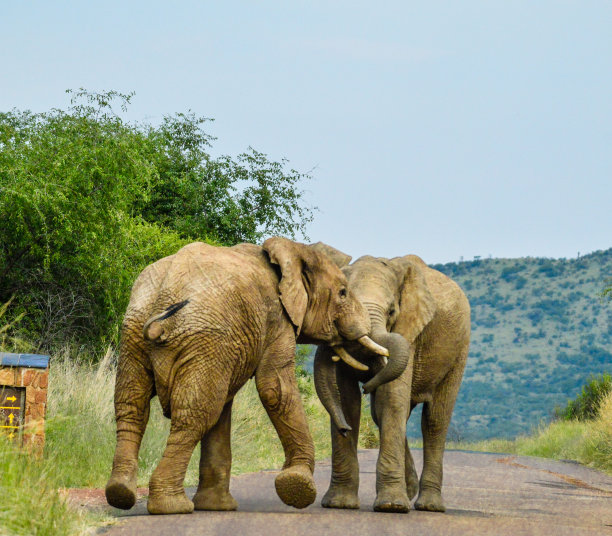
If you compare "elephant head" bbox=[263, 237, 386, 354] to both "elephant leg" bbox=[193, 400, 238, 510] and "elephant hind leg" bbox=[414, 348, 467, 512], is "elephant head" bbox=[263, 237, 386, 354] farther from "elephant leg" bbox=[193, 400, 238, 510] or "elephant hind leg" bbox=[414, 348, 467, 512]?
"elephant hind leg" bbox=[414, 348, 467, 512]

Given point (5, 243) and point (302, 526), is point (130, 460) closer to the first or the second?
point (302, 526)

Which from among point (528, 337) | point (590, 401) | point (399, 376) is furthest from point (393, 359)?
point (528, 337)

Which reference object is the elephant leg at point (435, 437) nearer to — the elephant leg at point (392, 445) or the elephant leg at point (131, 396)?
the elephant leg at point (392, 445)

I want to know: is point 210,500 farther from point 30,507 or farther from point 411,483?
point 411,483

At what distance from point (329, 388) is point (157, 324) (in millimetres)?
2689

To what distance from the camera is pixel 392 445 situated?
34.4 feet

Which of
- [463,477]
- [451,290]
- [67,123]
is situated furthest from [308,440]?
[67,123]

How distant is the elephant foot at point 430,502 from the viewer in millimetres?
11391

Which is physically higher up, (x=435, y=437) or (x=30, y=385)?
(x=30, y=385)

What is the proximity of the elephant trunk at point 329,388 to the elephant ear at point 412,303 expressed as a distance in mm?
880

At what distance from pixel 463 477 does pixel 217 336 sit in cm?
894

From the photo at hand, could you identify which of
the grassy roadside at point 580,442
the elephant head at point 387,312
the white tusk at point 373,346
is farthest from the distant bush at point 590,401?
the white tusk at point 373,346

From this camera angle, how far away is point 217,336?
28.9 feet

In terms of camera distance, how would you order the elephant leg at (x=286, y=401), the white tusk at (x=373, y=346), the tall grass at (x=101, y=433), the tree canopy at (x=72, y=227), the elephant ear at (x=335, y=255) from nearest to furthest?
the elephant leg at (x=286, y=401), the white tusk at (x=373, y=346), the elephant ear at (x=335, y=255), the tall grass at (x=101, y=433), the tree canopy at (x=72, y=227)
